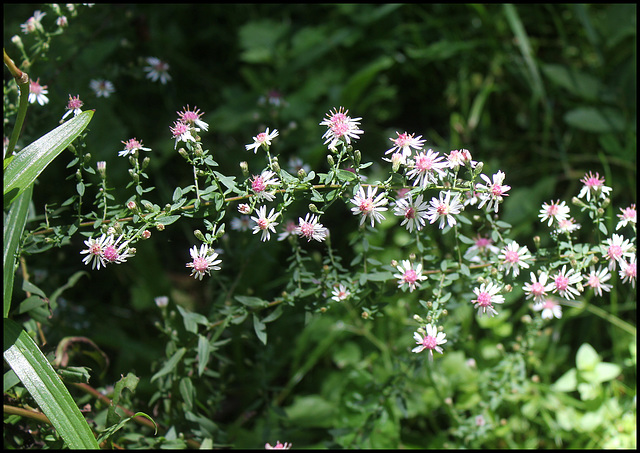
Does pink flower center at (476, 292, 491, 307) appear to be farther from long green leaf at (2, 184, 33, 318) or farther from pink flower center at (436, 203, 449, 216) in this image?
long green leaf at (2, 184, 33, 318)

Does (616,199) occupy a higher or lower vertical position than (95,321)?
higher

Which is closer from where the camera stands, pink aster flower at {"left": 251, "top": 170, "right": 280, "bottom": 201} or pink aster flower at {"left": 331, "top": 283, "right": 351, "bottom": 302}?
pink aster flower at {"left": 251, "top": 170, "right": 280, "bottom": 201}

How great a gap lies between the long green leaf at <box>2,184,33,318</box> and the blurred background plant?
0.16 feet

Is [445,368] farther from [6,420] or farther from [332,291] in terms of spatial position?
[6,420]

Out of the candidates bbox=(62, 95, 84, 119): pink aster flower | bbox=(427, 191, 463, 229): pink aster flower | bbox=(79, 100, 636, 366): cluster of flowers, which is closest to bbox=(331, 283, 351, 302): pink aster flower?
bbox=(79, 100, 636, 366): cluster of flowers

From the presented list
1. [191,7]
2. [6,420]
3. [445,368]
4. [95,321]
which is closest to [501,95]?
[445,368]

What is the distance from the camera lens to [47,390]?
91cm

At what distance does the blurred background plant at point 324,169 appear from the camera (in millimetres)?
1342

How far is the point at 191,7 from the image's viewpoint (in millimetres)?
2455

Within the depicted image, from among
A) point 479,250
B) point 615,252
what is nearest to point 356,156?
point 479,250

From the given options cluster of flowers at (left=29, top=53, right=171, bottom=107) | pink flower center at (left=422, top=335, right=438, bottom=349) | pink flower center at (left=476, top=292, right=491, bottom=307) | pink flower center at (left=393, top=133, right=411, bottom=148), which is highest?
cluster of flowers at (left=29, top=53, right=171, bottom=107)

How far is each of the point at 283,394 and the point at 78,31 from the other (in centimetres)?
141

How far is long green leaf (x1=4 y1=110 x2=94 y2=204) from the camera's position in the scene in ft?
3.07

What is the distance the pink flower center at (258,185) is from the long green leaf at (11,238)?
1.47ft
